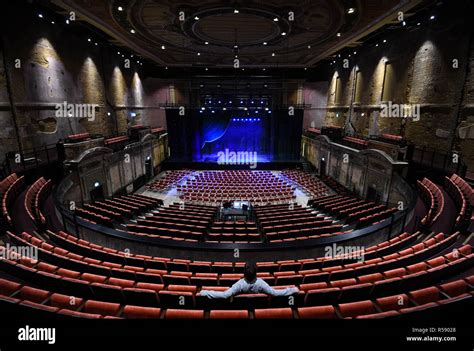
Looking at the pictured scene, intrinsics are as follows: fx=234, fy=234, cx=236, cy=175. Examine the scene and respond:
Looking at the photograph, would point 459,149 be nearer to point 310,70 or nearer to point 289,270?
point 289,270

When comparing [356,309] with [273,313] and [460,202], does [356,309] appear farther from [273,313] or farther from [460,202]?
[460,202]

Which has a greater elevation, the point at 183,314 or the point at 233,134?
the point at 233,134

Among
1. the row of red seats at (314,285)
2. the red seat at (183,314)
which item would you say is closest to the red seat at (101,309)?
the row of red seats at (314,285)

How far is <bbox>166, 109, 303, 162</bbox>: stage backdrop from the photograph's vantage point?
2980 centimetres

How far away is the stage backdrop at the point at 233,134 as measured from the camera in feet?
97.8

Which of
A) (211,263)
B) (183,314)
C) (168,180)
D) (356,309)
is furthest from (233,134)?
(183,314)

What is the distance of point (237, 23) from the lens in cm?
1497

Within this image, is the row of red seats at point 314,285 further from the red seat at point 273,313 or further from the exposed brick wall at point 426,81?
the exposed brick wall at point 426,81

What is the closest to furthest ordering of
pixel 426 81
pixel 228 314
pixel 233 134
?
pixel 228 314, pixel 426 81, pixel 233 134

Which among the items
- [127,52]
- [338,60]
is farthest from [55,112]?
[338,60]

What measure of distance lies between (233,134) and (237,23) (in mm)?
20418

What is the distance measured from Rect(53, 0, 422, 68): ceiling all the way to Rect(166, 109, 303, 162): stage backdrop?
28.2 ft

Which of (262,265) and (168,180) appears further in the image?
(168,180)

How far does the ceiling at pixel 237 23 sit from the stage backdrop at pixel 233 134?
338 inches
